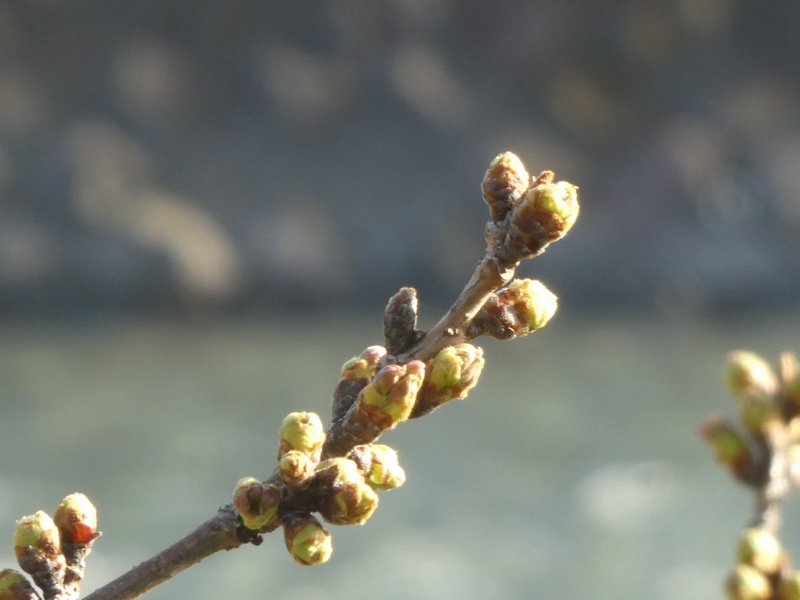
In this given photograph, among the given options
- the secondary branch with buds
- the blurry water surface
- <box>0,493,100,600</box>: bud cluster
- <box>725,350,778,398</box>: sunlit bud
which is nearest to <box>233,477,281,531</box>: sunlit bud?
the secondary branch with buds

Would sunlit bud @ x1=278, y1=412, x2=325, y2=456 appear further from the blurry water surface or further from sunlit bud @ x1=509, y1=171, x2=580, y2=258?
the blurry water surface

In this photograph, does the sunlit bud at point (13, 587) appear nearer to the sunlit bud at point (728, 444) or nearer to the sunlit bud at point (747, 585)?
the sunlit bud at point (747, 585)

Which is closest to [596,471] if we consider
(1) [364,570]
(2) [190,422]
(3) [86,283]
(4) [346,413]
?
(1) [364,570]

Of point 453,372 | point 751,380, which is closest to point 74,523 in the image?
point 453,372

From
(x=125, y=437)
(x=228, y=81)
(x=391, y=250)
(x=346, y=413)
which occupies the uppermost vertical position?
(x=228, y=81)

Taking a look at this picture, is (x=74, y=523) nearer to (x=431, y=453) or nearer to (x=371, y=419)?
(x=371, y=419)

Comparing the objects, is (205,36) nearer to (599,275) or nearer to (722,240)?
(599,275)
